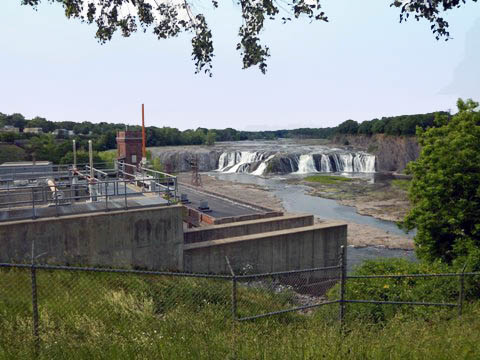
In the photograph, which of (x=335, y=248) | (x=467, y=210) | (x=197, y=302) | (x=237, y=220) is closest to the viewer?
(x=197, y=302)

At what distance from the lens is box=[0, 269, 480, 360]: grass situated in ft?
17.6

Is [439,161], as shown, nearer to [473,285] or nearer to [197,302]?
[473,285]

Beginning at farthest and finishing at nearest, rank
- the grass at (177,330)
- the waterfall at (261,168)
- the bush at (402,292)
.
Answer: the waterfall at (261,168) < the bush at (402,292) < the grass at (177,330)

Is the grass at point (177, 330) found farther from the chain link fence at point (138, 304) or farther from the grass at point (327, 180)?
the grass at point (327, 180)

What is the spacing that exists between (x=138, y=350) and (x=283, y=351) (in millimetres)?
2019

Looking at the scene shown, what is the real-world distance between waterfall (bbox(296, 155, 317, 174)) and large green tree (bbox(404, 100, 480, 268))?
60.1 m

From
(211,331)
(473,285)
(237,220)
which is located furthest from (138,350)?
(237,220)

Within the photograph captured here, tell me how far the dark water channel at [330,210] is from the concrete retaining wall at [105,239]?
11989 mm

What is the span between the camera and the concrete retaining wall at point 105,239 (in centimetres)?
1277

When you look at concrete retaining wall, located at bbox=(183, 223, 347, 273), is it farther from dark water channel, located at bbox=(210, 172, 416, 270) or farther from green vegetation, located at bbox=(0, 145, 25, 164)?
green vegetation, located at bbox=(0, 145, 25, 164)

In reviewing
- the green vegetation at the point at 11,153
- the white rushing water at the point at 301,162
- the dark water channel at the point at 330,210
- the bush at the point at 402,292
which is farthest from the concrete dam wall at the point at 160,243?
the green vegetation at the point at 11,153

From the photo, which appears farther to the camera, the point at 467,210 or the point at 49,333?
the point at 467,210

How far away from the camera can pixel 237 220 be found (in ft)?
72.7

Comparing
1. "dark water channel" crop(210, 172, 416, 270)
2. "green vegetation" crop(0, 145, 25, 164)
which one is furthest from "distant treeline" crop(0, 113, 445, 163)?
"dark water channel" crop(210, 172, 416, 270)
